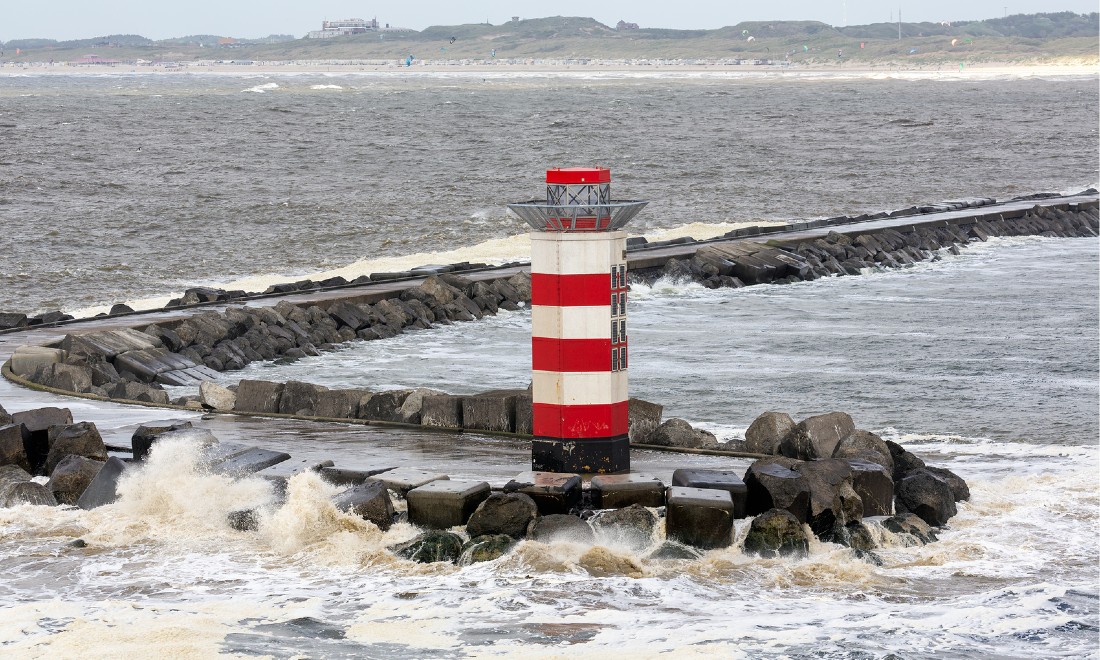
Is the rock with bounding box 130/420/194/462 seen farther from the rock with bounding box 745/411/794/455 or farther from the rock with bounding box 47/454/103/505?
the rock with bounding box 745/411/794/455

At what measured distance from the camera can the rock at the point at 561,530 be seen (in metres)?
9.03

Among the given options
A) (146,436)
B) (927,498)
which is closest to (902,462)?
(927,498)

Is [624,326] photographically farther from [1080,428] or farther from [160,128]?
[160,128]

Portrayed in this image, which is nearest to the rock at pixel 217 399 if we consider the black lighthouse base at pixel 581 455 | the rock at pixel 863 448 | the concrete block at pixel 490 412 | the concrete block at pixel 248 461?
the concrete block at pixel 490 412

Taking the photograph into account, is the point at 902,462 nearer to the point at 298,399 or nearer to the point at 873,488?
the point at 873,488

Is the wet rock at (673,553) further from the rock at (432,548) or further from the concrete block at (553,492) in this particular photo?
the rock at (432,548)

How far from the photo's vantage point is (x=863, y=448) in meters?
10.6

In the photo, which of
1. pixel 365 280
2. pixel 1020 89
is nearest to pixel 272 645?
pixel 365 280

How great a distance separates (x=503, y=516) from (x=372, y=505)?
0.82 metres

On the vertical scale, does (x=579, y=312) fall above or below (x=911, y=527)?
above

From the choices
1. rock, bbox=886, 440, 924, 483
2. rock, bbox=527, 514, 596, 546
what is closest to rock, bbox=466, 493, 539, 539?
rock, bbox=527, 514, 596, 546

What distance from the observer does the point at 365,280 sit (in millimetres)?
24844

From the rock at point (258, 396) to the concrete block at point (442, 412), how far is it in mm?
1561

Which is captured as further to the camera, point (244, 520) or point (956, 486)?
point (956, 486)
